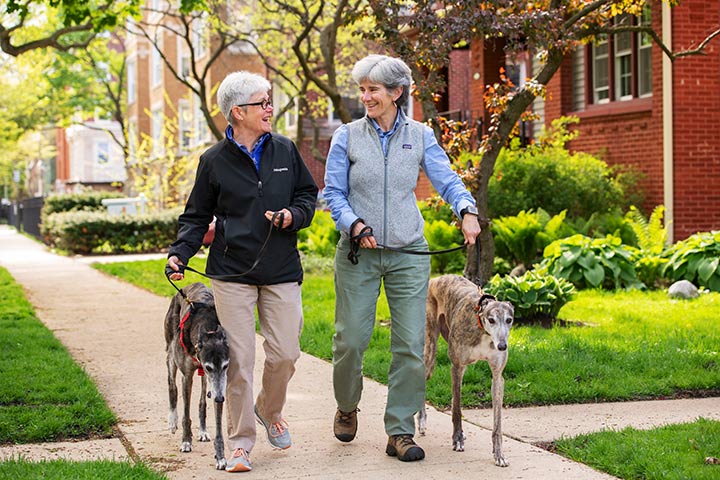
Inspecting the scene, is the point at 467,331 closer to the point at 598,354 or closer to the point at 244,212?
the point at 244,212

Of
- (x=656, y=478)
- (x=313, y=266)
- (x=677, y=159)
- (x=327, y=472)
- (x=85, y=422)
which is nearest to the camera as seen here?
(x=656, y=478)

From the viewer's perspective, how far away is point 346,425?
6391mm

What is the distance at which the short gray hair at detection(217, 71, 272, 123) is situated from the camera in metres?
5.86

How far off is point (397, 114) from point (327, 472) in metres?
2.01

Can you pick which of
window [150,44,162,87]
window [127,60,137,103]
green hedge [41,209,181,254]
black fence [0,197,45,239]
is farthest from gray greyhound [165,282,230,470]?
window [127,60,137,103]

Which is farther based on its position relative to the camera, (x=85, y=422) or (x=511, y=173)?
(x=511, y=173)

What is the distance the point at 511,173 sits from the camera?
55.6 feet

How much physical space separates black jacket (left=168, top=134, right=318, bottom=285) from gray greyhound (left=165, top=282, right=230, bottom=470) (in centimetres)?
32

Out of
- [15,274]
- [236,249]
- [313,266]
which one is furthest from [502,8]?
[15,274]

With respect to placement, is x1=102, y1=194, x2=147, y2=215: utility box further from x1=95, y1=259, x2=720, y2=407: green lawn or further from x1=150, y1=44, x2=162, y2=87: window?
x1=95, y1=259, x2=720, y2=407: green lawn

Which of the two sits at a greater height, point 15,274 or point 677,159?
point 677,159

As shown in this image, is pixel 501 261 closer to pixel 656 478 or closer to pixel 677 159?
pixel 677 159

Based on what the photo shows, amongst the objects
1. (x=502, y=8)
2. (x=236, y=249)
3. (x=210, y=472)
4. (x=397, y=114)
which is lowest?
(x=210, y=472)

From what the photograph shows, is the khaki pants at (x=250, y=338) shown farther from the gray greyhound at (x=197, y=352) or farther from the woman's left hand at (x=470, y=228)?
the woman's left hand at (x=470, y=228)
